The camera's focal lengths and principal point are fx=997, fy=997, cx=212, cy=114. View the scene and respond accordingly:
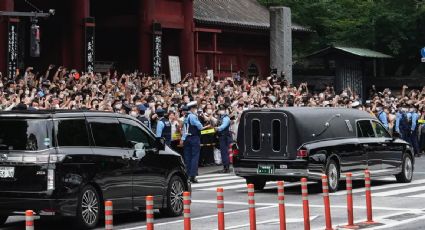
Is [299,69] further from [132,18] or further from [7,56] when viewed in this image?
[7,56]

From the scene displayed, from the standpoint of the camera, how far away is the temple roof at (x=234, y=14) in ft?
155

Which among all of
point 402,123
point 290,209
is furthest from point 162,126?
point 402,123

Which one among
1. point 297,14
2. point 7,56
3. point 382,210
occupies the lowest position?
point 382,210

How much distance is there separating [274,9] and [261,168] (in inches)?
980

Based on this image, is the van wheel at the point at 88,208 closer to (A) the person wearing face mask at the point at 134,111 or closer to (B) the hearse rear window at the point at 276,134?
(B) the hearse rear window at the point at 276,134

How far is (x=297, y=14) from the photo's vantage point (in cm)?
5466

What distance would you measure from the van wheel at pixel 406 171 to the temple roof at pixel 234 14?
2269cm

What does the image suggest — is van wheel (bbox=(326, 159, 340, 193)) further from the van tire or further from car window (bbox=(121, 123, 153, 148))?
car window (bbox=(121, 123, 153, 148))

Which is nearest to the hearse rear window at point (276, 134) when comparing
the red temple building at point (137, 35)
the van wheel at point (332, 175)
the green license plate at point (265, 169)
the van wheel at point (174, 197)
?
the green license plate at point (265, 169)

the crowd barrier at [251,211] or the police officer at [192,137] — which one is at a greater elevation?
the police officer at [192,137]

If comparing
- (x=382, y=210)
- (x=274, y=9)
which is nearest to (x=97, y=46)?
(x=274, y=9)

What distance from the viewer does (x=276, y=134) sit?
2073cm

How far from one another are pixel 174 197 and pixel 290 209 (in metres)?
2.26

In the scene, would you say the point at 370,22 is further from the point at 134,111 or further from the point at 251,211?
the point at 251,211
